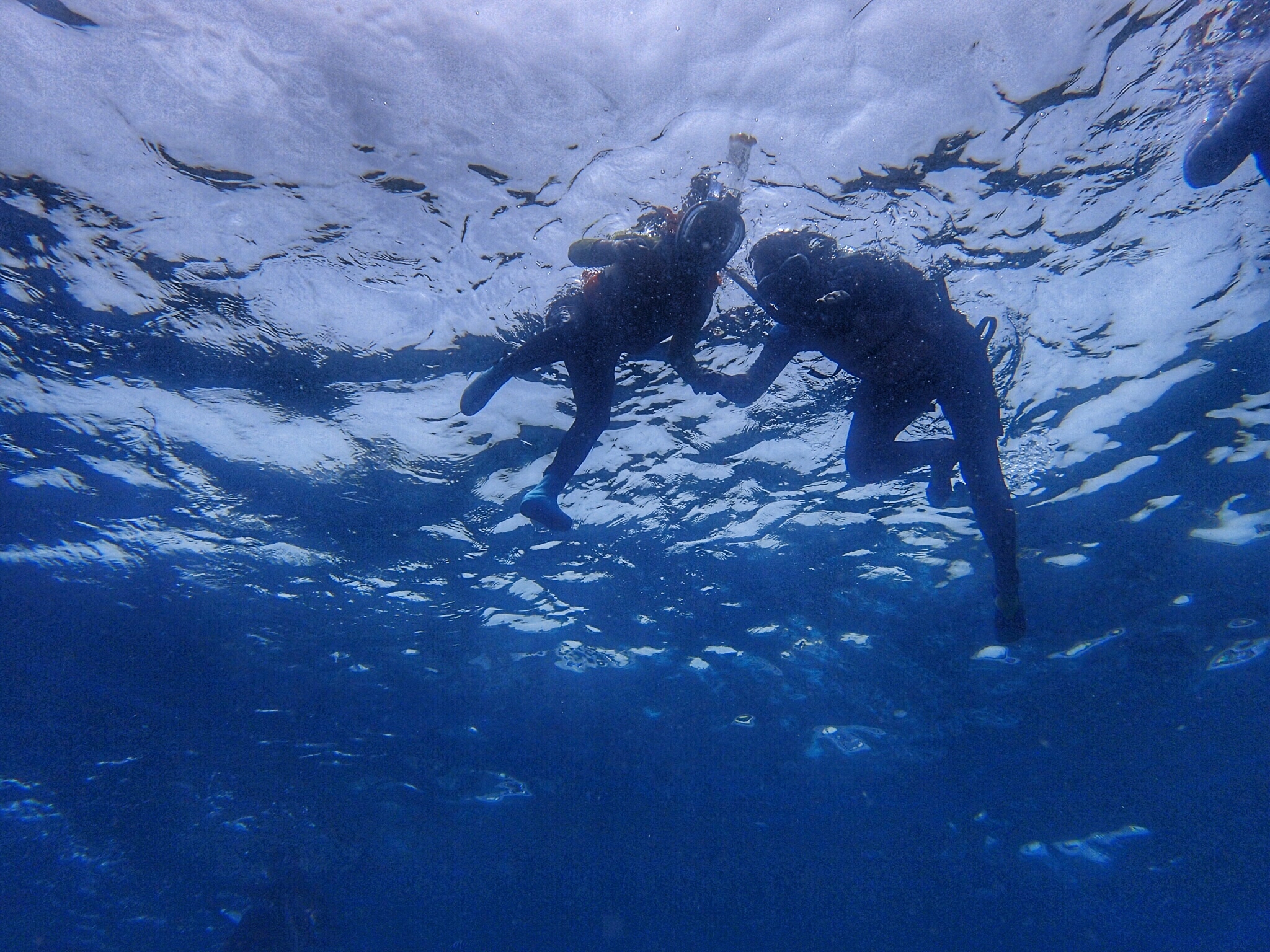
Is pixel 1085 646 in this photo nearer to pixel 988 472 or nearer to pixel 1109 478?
pixel 1109 478

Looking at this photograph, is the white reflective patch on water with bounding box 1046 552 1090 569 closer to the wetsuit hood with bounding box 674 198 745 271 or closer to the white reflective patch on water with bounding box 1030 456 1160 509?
the white reflective patch on water with bounding box 1030 456 1160 509

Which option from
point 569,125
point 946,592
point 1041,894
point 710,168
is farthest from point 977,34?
point 1041,894

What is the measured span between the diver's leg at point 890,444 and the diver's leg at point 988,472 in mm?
229

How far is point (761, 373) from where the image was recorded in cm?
686

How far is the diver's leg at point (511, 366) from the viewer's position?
6230mm

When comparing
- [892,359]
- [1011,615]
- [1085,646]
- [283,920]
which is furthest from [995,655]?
[283,920]

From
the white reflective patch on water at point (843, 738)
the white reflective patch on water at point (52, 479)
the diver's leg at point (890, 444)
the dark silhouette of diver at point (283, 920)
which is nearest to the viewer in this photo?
the diver's leg at point (890, 444)

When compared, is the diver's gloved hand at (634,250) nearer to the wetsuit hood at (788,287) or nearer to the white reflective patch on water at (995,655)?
the wetsuit hood at (788,287)

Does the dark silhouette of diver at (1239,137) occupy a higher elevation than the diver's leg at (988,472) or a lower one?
higher

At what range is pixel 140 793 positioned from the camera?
21.8 m

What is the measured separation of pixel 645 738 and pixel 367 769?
964cm

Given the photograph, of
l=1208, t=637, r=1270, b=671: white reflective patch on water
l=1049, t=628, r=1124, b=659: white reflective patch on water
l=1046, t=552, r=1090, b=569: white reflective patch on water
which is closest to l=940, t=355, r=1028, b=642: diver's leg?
l=1046, t=552, r=1090, b=569: white reflective patch on water

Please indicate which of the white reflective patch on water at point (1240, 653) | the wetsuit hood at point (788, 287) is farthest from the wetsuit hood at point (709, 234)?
the white reflective patch on water at point (1240, 653)

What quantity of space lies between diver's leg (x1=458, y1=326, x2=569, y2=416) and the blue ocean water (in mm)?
1677
